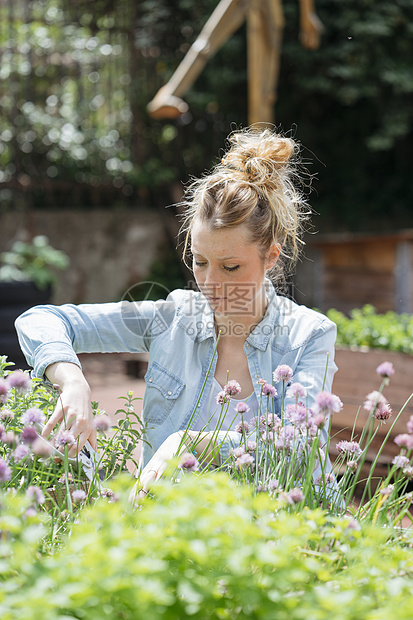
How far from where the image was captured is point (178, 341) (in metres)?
1.80

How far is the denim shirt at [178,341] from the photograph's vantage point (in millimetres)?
1663

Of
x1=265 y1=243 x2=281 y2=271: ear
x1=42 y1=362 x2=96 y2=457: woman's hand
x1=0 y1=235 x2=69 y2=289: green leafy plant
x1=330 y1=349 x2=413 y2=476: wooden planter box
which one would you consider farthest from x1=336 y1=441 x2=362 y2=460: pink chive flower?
x1=0 y1=235 x2=69 y2=289: green leafy plant

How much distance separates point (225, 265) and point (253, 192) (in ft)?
0.81

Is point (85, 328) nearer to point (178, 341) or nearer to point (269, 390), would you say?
point (178, 341)

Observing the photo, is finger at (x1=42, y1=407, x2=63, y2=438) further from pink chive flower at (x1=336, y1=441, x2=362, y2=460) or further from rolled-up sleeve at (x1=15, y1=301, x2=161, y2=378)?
pink chive flower at (x1=336, y1=441, x2=362, y2=460)

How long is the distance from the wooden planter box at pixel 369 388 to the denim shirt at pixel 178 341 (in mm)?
1196

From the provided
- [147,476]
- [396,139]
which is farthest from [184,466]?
[396,139]

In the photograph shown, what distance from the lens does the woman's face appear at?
163 centimetres

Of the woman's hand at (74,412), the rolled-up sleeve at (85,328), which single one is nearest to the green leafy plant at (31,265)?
the rolled-up sleeve at (85,328)

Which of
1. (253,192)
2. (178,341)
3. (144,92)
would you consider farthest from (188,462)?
(144,92)

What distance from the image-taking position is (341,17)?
317 inches

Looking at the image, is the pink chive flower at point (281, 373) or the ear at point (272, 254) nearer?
the pink chive flower at point (281, 373)

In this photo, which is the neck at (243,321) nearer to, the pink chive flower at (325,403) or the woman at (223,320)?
the woman at (223,320)

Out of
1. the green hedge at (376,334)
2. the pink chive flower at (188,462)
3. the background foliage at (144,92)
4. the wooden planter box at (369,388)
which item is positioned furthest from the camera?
the background foliage at (144,92)
